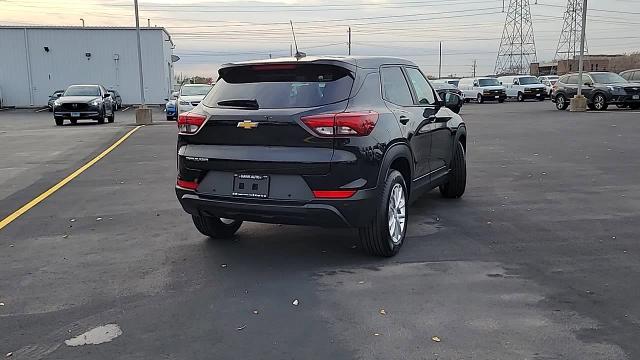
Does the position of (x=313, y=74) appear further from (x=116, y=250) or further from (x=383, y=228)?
(x=116, y=250)

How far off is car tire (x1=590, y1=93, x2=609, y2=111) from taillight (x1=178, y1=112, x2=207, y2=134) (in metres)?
25.4

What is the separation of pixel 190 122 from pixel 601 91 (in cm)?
2545

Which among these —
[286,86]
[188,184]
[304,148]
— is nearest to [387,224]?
[304,148]

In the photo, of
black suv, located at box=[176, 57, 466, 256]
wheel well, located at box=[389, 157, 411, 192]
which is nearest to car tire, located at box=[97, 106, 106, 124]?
black suv, located at box=[176, 57, 466, 256]

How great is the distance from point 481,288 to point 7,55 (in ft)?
156

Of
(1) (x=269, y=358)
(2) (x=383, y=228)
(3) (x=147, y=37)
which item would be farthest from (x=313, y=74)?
(3) (x=147, y=37)

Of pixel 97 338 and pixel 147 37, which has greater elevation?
pixel 147 37

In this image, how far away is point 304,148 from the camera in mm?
4875

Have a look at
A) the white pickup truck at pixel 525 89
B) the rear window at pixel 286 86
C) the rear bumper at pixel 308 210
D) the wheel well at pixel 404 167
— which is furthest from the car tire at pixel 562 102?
the rear bumper at pixel 308 210

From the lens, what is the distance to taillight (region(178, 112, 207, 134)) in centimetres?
535

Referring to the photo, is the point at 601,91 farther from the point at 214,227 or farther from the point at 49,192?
the point at 214,227

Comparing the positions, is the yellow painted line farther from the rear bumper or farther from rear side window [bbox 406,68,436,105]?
rear side window [bbox 406,68,436,105]

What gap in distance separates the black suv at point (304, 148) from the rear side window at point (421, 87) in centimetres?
75

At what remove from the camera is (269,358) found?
140 inches
